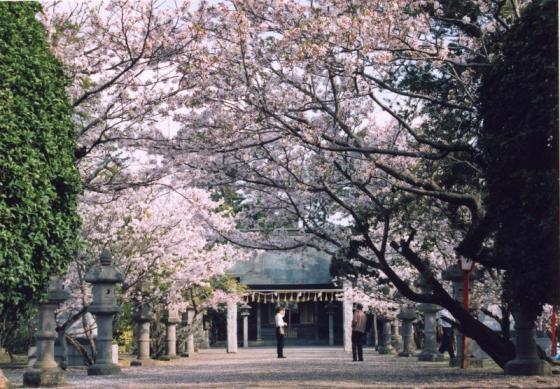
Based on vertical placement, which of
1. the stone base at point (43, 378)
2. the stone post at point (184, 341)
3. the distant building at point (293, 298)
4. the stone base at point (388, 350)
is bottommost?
the stone base at point (43, 378)

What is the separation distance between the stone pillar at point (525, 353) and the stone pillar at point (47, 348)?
8029 millimetres

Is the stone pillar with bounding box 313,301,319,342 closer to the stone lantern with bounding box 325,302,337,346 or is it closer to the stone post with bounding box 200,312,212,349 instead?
the stone lantern with bounding box 325,302,337,346

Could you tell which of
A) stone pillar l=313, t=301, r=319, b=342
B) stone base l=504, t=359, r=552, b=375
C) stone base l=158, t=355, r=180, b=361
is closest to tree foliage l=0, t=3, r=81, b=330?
stone base l=504, t=359, r=552, b=375

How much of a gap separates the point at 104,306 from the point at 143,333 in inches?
261

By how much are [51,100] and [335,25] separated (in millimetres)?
4290

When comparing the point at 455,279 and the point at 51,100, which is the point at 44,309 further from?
the point at 455,279

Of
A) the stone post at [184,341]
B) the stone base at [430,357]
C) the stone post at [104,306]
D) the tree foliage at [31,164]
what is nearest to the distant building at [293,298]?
the stone post at [184,341]

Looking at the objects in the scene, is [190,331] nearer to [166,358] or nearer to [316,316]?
[166,358]

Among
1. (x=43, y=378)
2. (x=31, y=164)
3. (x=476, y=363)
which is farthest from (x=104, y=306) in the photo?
(x=476, y=363)

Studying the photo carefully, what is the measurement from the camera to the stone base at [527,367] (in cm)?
1387

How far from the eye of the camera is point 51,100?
12.5m

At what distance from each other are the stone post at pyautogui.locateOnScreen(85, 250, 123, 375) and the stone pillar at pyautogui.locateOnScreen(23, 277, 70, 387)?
81.5 inches

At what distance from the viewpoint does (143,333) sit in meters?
24.9

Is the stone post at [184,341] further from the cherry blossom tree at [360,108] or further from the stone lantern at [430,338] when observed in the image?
the cherry blossom tree at [360,108]
